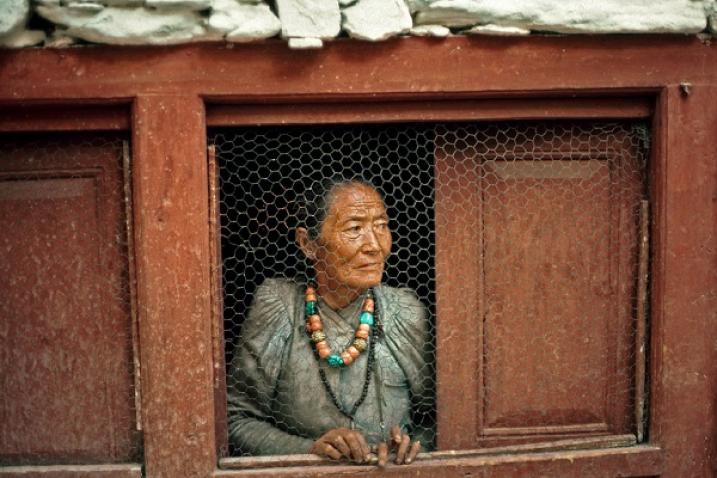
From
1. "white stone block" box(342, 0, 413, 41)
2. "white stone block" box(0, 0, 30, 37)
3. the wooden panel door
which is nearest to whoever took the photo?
"white stone block" box(0, 0, 30, 37)

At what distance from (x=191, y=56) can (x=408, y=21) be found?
61 cm

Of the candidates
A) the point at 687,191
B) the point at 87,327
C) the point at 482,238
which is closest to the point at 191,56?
the point at 87,327

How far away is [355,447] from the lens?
248cm

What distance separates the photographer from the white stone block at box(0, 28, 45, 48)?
229cm

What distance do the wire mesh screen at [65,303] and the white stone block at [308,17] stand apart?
0.62m

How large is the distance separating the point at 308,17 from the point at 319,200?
64cm

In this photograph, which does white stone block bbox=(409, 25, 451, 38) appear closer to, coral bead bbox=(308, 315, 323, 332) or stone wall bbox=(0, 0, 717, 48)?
stone wall bbox=(0, 0, 717, 48)

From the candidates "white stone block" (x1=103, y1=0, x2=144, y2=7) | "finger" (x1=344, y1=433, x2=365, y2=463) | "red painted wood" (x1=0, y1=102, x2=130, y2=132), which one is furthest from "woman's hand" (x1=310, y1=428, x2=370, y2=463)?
"white stone block" (x1=103, y1=0, x2=144, y2=7)

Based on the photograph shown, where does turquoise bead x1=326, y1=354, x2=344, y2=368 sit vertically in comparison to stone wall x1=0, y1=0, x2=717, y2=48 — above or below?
below

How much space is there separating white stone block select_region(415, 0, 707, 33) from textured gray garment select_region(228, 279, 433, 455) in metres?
0.96

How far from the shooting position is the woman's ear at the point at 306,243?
2.79 meters

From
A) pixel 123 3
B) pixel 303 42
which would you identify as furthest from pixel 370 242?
pixel 123 3

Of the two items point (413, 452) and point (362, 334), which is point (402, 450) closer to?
point (413, 452)

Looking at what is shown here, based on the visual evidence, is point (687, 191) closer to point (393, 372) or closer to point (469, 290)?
point (469, 290)
